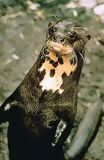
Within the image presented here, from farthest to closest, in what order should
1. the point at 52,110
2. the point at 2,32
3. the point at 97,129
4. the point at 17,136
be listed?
the point at 2,32 < the point at 97,129 < the point at 17,136 < the point at 52,110

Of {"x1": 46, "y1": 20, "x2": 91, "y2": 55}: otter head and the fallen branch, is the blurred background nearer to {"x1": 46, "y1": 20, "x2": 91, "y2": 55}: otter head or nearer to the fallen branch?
the fallen branch

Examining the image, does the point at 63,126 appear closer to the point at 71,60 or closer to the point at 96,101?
the point at 71,60

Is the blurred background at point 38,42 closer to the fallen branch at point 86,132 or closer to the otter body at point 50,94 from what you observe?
the fallen branch at point 86,132

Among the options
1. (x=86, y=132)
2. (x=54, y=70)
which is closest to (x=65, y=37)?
(x=54, y=70)

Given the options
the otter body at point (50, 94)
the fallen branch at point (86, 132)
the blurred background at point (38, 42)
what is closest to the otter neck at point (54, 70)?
the otter body at point (50, 94)

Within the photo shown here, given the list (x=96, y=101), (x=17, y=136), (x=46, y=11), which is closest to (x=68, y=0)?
(x=46, y=11)
